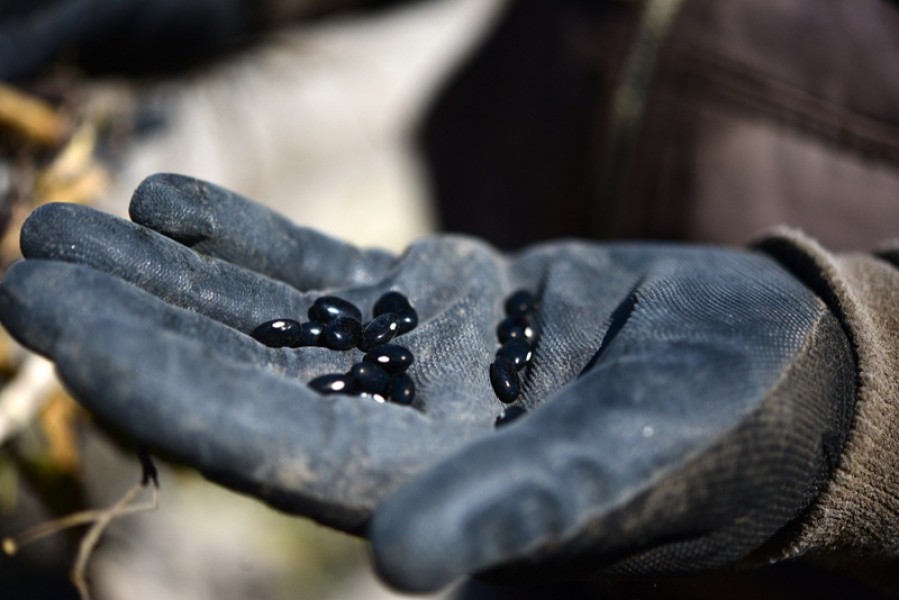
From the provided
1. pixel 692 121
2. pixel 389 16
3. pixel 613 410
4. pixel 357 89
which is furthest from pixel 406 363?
pixel 389 16

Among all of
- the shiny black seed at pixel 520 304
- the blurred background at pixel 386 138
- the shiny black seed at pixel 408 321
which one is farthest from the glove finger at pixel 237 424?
the blurred background at pixel 386 138

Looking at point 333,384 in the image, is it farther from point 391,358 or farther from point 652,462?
point 652,462

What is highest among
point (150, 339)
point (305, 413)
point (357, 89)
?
point (150, 339)

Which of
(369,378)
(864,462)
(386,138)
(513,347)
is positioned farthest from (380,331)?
(386,138)

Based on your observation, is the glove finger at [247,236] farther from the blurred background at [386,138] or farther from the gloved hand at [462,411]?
the blurred background at [386,138]

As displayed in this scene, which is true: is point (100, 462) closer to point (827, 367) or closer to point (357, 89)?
point (357, 89)

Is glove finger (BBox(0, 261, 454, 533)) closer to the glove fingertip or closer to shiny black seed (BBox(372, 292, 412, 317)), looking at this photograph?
the glove fingertip
